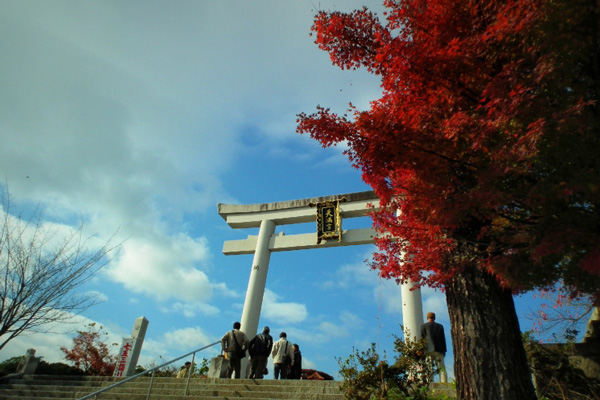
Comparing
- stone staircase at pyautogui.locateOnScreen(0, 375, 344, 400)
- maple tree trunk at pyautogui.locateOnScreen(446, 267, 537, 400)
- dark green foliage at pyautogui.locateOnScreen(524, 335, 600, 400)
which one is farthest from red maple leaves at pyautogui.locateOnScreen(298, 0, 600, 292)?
stone staircase at pyautogui.locateOnScreen(0, 375, 344, 400)

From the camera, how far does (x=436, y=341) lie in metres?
7.38

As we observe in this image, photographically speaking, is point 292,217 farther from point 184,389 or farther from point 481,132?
point 481,132

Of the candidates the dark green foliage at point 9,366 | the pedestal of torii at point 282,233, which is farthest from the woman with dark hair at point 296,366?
the dark green foliage at point 9,366

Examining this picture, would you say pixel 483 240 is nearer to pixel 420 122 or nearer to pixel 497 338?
pixel 497 338

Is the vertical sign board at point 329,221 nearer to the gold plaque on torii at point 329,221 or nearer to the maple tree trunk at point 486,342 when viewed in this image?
the gold plaque on torii at point 329,221

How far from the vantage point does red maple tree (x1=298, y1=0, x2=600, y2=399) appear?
9.91ft

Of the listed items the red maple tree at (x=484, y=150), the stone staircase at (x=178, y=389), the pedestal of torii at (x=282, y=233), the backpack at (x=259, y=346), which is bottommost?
the stone staircase at (x=178, y=389)

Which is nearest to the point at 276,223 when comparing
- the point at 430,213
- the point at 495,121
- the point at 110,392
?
the point at 110,392

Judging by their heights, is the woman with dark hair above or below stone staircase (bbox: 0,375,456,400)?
above

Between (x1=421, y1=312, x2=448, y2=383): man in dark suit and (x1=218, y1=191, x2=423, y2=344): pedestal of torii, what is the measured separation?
211 inches

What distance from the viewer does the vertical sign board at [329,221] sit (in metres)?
13.5

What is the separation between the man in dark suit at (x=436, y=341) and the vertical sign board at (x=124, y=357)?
29.2 ft

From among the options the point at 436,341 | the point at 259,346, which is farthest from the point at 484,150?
the point at 259,346

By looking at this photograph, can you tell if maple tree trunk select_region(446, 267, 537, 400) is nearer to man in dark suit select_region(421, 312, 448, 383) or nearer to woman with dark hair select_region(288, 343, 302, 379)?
man in dark suit select_region(421, 312, 448, 383)
